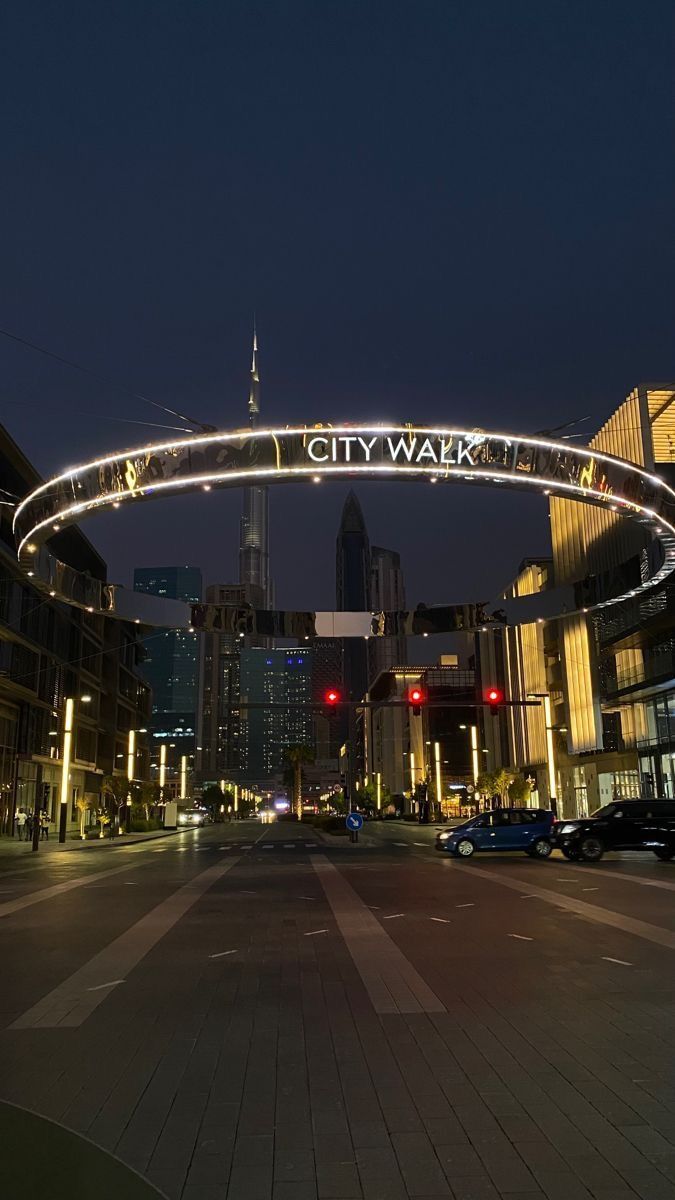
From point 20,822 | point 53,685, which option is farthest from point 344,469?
point 53,685

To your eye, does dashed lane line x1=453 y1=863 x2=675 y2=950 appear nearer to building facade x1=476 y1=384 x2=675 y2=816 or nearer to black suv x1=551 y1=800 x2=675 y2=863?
black suv x1=551 y1=800 x2=675 y2=863

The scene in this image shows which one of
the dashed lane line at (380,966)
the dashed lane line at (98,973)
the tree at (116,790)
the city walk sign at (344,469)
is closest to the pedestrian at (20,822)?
the tree at (116,790)

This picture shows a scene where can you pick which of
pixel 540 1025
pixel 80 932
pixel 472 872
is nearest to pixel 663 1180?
pixel 540 1025

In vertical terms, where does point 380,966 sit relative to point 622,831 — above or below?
below

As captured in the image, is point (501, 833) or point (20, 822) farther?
point (20, 822)

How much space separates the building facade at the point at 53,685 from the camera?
52.1 meters

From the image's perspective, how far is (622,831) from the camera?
26.5 metres

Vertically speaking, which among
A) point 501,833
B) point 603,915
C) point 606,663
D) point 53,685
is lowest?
point 603,915

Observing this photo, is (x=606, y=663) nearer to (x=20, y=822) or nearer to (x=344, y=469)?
(x=20, y=822)

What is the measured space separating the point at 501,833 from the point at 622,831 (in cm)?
443

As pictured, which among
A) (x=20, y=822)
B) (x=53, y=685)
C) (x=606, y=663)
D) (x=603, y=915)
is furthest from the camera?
(x=53, y=685)

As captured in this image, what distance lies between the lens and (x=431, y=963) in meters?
9.92

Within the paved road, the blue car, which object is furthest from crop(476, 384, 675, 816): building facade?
the paved road

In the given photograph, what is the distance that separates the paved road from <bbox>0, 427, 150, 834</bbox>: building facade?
28075 millimetres
